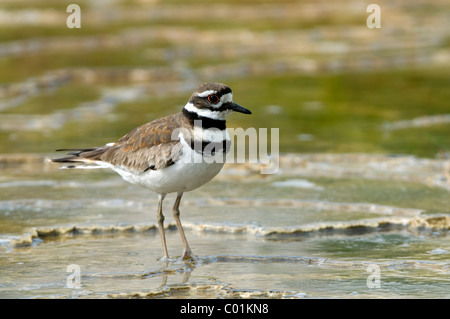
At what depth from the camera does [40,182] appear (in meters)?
9.27

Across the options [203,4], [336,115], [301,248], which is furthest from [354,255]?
[203,4]

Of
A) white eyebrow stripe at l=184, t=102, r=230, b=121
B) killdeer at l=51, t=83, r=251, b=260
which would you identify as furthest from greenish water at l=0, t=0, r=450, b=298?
white eyebrow stripe at l=184, t=102, r=230, b=121

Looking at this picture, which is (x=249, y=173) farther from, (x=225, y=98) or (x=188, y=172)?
(x=188, y=172)

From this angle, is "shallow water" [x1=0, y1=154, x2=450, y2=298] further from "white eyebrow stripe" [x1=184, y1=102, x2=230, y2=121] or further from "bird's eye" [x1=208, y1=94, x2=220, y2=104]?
"bird's eye" [x1=208, y1=94, x2=220, y2=104]

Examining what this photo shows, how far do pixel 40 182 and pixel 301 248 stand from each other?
139 inches

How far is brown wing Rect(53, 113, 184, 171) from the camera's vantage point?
6812 mm

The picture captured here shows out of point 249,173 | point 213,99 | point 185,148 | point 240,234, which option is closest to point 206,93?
point 213,99

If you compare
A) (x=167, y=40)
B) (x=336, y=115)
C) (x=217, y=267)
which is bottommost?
(x=217, y=267)

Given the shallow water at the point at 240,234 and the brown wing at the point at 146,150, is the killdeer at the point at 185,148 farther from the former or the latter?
the shallow water at the point at 240,234

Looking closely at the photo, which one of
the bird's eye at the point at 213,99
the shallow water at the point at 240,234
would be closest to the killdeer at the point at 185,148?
the bird's eye at the point at 213,99

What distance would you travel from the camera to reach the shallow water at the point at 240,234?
19.5 feet

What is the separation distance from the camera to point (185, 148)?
6.68 metres

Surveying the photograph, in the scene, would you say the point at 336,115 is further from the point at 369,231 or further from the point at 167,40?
the point at 167,40

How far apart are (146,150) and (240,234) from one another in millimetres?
1082
